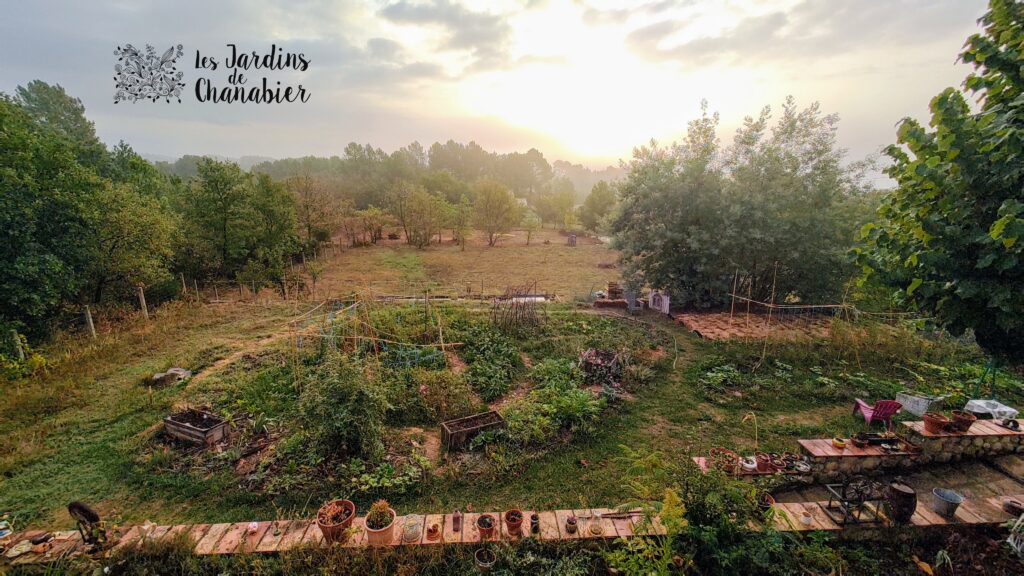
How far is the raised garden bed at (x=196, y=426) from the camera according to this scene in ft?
20.5

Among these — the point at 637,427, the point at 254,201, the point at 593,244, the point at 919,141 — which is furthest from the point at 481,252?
the point at 919,141

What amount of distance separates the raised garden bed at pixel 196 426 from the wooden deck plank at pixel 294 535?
119 inches

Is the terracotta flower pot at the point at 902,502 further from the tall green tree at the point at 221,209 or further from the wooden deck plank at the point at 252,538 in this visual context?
the tall green tree at the point at 221,209

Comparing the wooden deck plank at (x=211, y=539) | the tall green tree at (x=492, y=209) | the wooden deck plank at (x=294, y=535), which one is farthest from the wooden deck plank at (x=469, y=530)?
the tall green tree at (x=492, y=209)

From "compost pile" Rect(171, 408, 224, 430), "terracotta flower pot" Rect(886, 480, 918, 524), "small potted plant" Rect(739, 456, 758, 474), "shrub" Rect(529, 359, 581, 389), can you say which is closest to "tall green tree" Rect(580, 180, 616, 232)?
"shrub" Rect(529, 359, 581, 389)

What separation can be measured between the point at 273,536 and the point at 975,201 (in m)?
8.06

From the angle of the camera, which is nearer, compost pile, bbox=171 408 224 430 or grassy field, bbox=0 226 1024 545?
grassy field, bbox=0 226 1024 545

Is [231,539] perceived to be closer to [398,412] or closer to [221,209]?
[398,412]

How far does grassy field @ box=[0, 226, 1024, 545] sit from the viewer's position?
208 inches

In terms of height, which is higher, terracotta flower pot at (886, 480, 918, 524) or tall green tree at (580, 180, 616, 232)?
tall green tree at (580, 180, 616, 232)

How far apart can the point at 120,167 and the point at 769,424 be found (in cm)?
2859

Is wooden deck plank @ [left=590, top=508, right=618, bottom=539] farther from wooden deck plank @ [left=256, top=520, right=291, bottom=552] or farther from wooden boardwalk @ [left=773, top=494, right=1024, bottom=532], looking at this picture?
wooden deck plank @ [left=256, top=520, right=291, bottom=552]

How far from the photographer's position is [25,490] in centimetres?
538

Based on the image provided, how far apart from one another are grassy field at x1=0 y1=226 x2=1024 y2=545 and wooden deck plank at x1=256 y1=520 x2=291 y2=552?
0.23 meters
